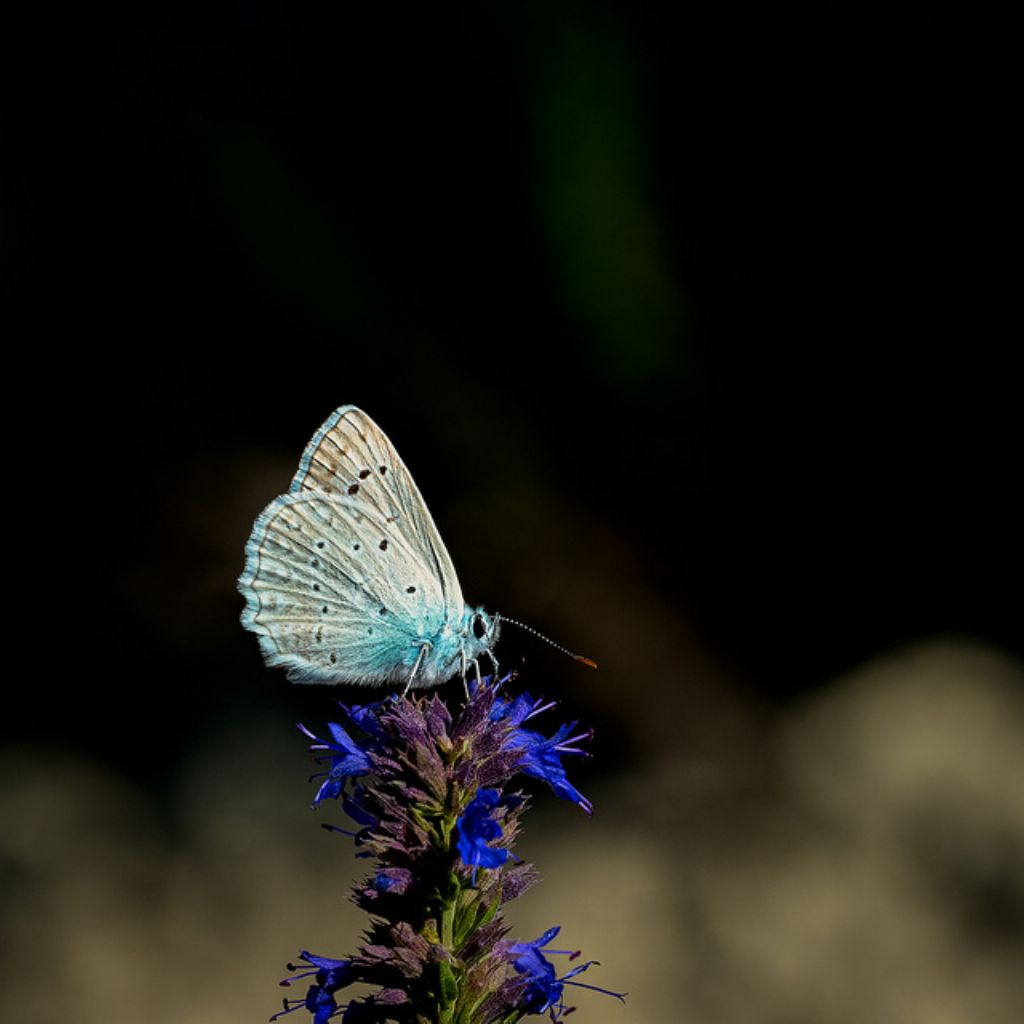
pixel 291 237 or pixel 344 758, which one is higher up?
pixel 291 237

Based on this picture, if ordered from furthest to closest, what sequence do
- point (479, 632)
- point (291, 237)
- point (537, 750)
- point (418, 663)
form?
point (291, 237) → point (479, 632) → point (418, 663) → point (537, 750)

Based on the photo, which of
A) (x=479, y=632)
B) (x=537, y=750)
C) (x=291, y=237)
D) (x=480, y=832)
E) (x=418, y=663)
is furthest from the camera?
(x=291, y=237)

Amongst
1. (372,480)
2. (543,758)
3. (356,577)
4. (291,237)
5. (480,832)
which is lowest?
(480,832)

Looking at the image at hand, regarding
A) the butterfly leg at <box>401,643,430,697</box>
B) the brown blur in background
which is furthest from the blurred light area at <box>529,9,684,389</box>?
the butterfly leg at <box>401,643,430,697</box>

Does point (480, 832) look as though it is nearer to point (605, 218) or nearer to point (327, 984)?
point (327, 984)

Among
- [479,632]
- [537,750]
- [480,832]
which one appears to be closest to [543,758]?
[537,750]

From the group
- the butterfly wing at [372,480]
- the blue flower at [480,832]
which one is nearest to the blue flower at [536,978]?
the blue flower at [480,832]

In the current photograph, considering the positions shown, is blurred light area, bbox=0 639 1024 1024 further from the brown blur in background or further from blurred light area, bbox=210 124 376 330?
blurred light area, bbox=210 124 376 330

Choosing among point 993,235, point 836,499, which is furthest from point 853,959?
point 993,235
